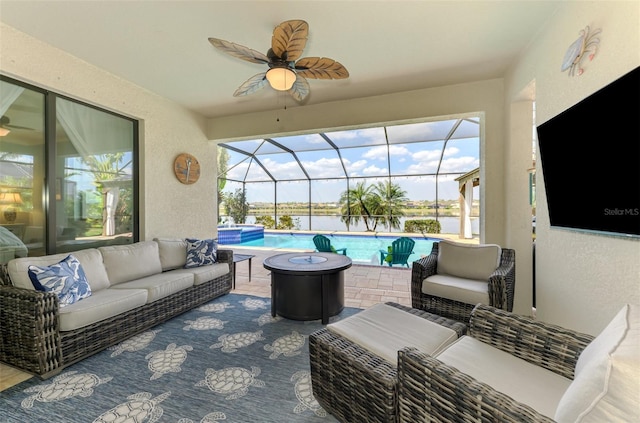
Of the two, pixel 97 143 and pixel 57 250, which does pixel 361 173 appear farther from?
pixel 57 250

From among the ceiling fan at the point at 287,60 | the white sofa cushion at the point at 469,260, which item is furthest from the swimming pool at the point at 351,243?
the ceiling fan at the point at 287,60

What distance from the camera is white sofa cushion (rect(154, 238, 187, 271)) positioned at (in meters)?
3.61

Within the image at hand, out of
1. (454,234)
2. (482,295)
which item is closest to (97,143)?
(482,295)

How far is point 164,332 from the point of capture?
2736mm

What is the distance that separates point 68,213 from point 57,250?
0.43m

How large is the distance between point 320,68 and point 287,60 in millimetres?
292

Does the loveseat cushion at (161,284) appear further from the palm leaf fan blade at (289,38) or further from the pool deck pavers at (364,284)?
the palm leaf fan blade at (289,38)

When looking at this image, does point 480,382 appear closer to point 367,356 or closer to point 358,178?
point 367,356

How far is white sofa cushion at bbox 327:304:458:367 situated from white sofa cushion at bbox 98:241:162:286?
261 cm

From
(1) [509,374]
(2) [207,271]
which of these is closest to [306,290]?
(2) [207,271]

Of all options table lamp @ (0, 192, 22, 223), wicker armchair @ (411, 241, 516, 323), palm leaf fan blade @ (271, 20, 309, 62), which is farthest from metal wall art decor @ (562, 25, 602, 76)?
table lamp @ (0, 192, 22, 223)

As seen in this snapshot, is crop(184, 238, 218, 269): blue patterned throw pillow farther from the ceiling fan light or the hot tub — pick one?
the hot tub

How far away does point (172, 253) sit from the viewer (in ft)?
12.1

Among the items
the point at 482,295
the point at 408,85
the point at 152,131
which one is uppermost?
the point at 408,85
